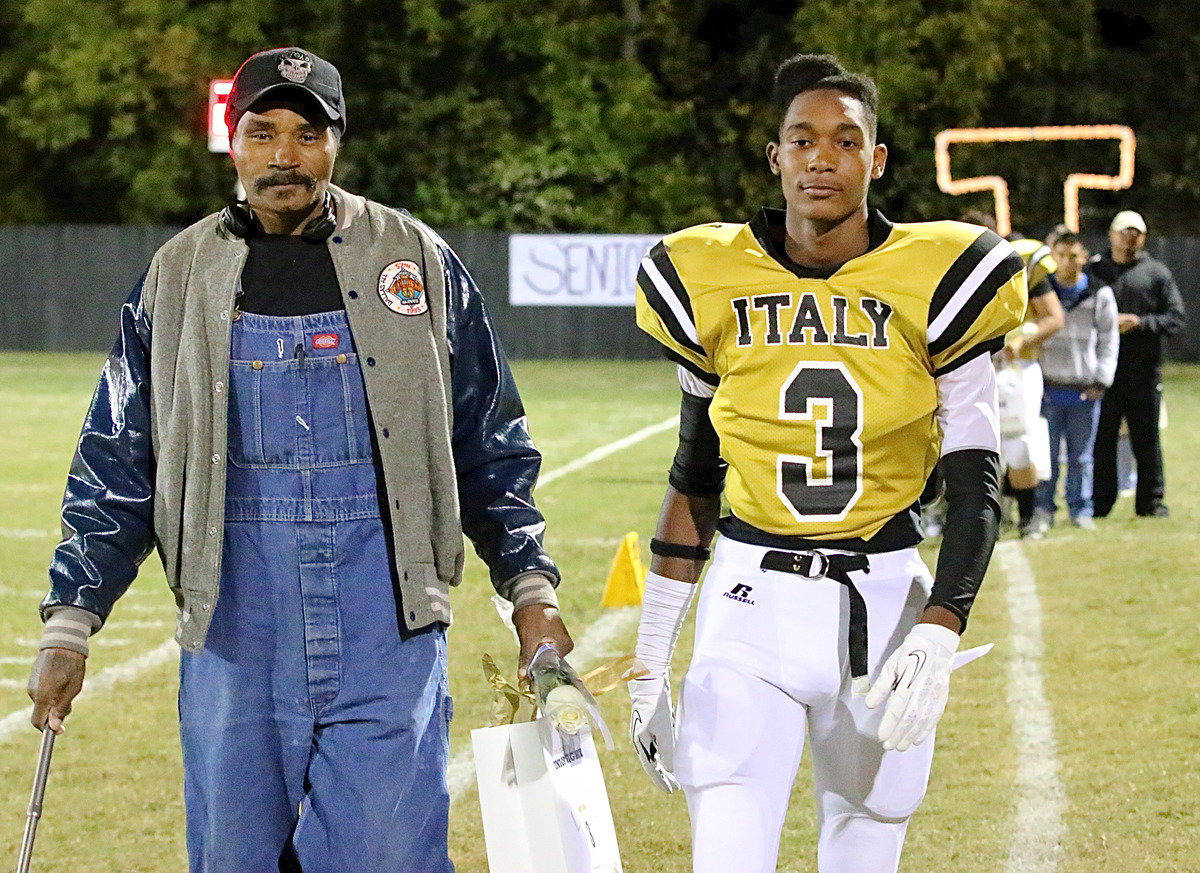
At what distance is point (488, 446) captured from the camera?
12.2ft

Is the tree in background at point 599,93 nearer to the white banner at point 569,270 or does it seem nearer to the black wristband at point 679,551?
the white banner at point 569,270

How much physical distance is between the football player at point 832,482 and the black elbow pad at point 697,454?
0.10 m

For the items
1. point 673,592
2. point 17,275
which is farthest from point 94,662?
point 17,275

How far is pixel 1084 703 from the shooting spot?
7043mm

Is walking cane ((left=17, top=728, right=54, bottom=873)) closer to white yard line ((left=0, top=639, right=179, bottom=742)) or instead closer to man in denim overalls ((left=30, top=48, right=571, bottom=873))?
man in denim overalls ((left=30, top=48, right=571, bottom=873))

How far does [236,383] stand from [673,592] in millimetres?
942

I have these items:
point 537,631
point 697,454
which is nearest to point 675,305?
point 697,454

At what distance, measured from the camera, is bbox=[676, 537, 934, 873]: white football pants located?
141 inches

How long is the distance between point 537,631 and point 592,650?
13.6ft

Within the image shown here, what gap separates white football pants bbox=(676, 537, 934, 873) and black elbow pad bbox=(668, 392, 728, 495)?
9.7 inches

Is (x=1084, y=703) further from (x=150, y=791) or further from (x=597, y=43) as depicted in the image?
(x=597, y=43)

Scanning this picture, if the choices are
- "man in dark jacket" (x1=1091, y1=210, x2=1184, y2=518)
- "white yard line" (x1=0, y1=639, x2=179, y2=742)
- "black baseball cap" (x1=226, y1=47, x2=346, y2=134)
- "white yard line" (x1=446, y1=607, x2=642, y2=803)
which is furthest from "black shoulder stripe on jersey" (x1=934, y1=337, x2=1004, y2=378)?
"man in dark jacket" (x1=1091, y1=210, x2=1184, y2=518)

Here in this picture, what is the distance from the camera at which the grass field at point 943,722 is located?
214 inches

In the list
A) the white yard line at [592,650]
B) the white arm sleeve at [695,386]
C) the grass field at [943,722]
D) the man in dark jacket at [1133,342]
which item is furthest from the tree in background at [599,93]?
the white arm sleeve at [695,386]
